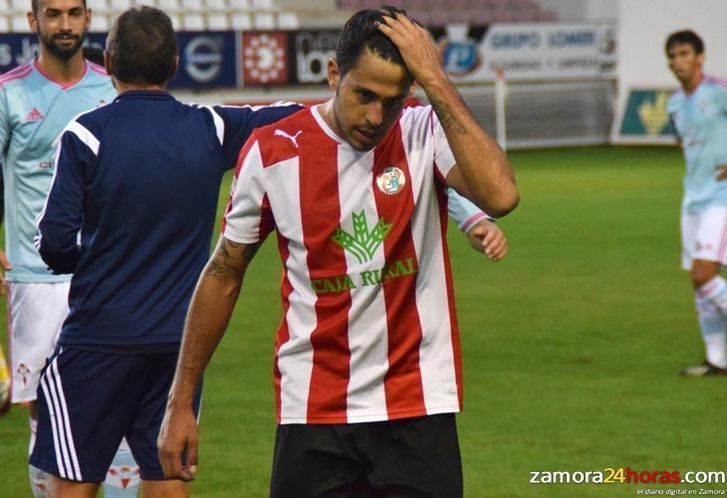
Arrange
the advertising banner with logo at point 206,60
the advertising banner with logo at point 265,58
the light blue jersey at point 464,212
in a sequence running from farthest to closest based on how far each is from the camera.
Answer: the advertising banner with logo at point 265,58 < the advertising banner with logo at point 206,60 < the light blue jersey at point 464,212

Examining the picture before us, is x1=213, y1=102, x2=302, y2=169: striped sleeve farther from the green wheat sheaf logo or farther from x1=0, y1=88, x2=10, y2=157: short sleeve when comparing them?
x1=0, y1=88, x2=10, y2=157: short sleeve

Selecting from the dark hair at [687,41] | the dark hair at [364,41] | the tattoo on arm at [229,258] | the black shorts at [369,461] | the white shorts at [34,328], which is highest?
the dark hair at [364,41]

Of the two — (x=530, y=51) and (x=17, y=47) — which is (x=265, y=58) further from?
(x=530, y=51)

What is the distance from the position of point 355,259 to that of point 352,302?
11 cm

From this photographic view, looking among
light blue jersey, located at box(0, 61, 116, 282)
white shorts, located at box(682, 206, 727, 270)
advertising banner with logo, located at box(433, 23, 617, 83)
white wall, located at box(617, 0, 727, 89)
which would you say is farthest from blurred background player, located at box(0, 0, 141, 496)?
white wall, located at box(617, 0, 727, 89)

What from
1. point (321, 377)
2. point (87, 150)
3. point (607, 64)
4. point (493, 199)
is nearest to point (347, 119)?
point (493, 199)

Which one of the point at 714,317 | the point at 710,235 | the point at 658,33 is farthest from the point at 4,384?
the point at 658,33

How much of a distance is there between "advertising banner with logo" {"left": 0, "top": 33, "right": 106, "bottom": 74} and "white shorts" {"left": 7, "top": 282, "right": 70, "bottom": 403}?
60.7 ft

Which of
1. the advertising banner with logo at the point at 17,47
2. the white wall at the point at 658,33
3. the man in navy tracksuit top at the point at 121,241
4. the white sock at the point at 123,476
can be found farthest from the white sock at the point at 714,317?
the white wall at the point at 658,33

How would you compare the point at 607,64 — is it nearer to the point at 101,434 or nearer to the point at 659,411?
the point at 659,411

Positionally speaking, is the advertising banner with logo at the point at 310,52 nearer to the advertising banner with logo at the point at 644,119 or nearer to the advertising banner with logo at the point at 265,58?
the advertising banner with logo at the point at 265,58

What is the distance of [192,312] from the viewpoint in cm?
385

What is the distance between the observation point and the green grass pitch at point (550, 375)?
7.25 meters

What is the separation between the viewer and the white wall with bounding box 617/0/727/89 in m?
32.0
